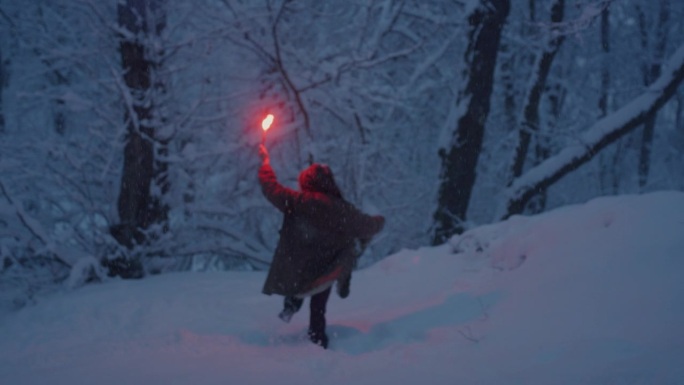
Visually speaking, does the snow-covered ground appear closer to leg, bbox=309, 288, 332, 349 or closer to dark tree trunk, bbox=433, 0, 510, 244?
leg, bbox=309, 288, 332, 349

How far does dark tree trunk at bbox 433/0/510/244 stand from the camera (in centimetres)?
842

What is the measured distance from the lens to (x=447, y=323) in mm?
4277

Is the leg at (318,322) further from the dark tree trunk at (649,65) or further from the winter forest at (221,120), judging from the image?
the dark tree trunk at (649,65)

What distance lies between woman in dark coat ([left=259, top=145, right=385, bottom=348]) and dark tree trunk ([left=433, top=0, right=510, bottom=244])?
4.55 metres

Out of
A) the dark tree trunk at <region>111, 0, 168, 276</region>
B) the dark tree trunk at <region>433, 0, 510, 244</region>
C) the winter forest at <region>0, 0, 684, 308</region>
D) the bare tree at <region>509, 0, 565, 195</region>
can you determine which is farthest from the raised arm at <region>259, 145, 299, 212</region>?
the bare tree at <region>509, 0, 565, 195</region>

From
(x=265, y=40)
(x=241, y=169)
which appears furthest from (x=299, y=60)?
(x=241, y=169)

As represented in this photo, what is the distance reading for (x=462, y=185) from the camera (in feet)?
28.4

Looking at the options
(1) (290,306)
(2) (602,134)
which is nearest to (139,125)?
(1) (290,306)

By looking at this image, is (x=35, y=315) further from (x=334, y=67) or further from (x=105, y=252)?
(x=334, y=67)

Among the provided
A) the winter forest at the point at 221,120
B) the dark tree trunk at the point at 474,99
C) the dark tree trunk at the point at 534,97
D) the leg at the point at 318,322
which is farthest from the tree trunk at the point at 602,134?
the leg at the point at 318,322

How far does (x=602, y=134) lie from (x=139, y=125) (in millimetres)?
6585

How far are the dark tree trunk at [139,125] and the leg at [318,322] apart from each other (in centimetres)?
402

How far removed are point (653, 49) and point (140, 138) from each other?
15154 mm

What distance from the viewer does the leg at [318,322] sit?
4.15 metres
